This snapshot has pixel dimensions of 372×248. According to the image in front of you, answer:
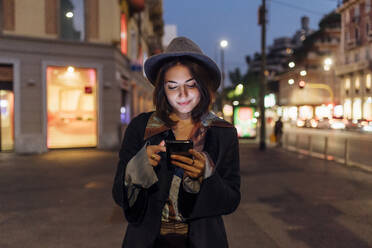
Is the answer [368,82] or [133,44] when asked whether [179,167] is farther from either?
[368,82]

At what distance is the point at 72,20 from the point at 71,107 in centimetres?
403

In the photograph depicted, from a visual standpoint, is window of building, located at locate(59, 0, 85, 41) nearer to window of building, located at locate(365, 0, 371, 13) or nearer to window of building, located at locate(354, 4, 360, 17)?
window of building, located at locate(365, 0, 371, 13)

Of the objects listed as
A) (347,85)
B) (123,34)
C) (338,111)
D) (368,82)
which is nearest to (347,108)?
(338,111)

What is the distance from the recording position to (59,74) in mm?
16047

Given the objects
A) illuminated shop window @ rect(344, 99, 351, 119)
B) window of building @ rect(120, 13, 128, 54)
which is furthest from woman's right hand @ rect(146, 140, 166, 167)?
illuminated shop window @ rect(344, 99, 351, 119)

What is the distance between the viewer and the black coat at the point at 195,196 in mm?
1688

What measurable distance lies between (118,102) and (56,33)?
423 cm

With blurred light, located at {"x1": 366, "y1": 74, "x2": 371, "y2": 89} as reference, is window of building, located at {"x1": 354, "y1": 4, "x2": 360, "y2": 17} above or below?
above

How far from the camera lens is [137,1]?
20.7 m

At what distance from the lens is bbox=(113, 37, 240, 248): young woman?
63.7 inches

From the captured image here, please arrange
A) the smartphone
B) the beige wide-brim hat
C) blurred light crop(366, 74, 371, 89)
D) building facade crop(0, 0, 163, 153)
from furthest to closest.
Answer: blurred light crop(366, 74, 371, 89) → building facade crop(0, 0, 163, 153) → the beige wide-brim hat → the smartphone

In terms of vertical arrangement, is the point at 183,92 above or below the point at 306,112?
below

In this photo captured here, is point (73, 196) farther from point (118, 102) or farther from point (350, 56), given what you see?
point (350, 56)

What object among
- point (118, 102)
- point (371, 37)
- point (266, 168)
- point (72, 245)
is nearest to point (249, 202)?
point (72, 245)
